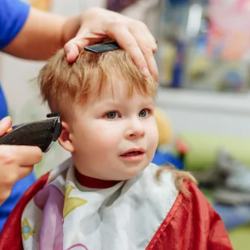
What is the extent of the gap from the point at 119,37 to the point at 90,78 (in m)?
0.10

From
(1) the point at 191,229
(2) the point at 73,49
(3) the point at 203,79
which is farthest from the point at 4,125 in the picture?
(3) the point at 203,79

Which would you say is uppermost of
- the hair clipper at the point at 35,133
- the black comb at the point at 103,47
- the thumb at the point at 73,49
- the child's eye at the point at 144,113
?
the black comb at the point at 103,47

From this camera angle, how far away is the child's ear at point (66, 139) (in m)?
0.62

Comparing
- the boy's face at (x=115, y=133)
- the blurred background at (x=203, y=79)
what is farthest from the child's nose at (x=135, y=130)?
the blurred background at (x=203, y=79)

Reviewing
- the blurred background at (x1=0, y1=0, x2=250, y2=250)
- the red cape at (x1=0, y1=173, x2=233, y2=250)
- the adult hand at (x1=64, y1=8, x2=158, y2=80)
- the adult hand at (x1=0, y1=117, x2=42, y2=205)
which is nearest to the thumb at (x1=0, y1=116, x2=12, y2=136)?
the adult hand at (x1=0, y1=117, x2=42, y2=205)

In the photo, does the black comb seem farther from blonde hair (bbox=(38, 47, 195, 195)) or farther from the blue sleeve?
the blue sleeve

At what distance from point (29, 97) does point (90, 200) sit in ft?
2.25

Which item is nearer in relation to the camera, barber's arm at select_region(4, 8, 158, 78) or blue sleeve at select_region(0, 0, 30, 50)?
barber's arm at select_region(4, 8, 158, 78)

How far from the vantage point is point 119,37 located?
0.63m

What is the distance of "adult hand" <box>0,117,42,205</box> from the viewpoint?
0.53 m

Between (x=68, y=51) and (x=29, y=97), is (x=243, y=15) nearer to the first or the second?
(x=29, y=97)

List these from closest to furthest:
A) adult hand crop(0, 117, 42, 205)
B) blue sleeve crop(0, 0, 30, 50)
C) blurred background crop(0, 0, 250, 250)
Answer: adult hand crop(0, 117, 42, 205) < blue sleeve crop(0, 0, 30, 50) < blurred background crop(0, 0, 250, 250)

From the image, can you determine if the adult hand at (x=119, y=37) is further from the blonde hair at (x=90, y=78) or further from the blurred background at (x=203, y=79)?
the blurred background at (x=203, y=79)

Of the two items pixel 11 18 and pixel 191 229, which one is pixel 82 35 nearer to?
pixel 11 18
